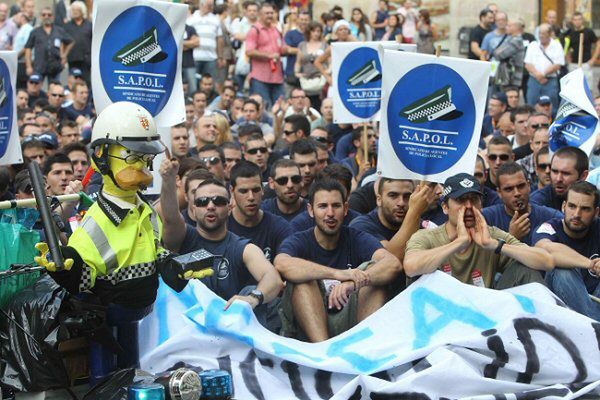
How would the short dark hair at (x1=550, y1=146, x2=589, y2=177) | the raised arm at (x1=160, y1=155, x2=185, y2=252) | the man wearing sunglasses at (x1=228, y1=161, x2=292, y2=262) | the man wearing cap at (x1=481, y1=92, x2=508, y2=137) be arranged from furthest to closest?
the man wearing cap at (x1=481, y1=92, x2=508, y2=137)
the short dark hair at (x1=550, y1=146, x2=589, y2=177)
the man wearing sunglasses at (x1=228, y1=161, x2=292, y2=262)
the raised arm at (x1=160, y1=155, x2=185, y2=252)

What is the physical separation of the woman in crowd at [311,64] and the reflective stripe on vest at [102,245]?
12.2 m

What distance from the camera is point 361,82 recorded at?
14.2 meters

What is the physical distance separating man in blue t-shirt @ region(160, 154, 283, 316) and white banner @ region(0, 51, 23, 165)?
1792 mm

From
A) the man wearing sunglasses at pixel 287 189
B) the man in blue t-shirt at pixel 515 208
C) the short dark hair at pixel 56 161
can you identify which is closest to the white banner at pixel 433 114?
the man in blue t-shirt at pixel 515 208

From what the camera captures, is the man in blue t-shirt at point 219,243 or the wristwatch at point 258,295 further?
the man in blue t-shirt at point 219,243

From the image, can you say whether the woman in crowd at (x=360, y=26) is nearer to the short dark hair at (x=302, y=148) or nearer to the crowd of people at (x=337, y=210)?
the crowd of people at (x=337, y=210)

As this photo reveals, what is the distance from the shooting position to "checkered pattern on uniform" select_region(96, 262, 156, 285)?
25.6ft

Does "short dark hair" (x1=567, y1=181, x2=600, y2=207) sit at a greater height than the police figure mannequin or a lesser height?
lesser

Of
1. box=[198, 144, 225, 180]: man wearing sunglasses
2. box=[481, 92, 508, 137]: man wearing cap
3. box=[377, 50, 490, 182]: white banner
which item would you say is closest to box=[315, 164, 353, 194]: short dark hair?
box=[198, 144, 225, 180]: man wearing sunglasses

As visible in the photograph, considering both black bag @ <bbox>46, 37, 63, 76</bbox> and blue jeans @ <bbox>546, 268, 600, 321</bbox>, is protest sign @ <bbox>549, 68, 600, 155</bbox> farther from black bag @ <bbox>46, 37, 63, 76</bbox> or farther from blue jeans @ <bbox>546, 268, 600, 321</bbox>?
black bag @ <bbox>46, 37, 63, 76</bbox>

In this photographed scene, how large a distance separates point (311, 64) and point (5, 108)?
952 cm

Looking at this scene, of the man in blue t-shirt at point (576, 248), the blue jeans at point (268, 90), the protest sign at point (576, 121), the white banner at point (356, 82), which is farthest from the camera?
the blue jeans at point (268, 90)

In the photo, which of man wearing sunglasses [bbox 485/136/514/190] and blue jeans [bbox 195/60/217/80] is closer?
man wearing sunglasses [bbox 485/136/514/190]

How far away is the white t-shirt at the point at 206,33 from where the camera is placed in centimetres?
2066
